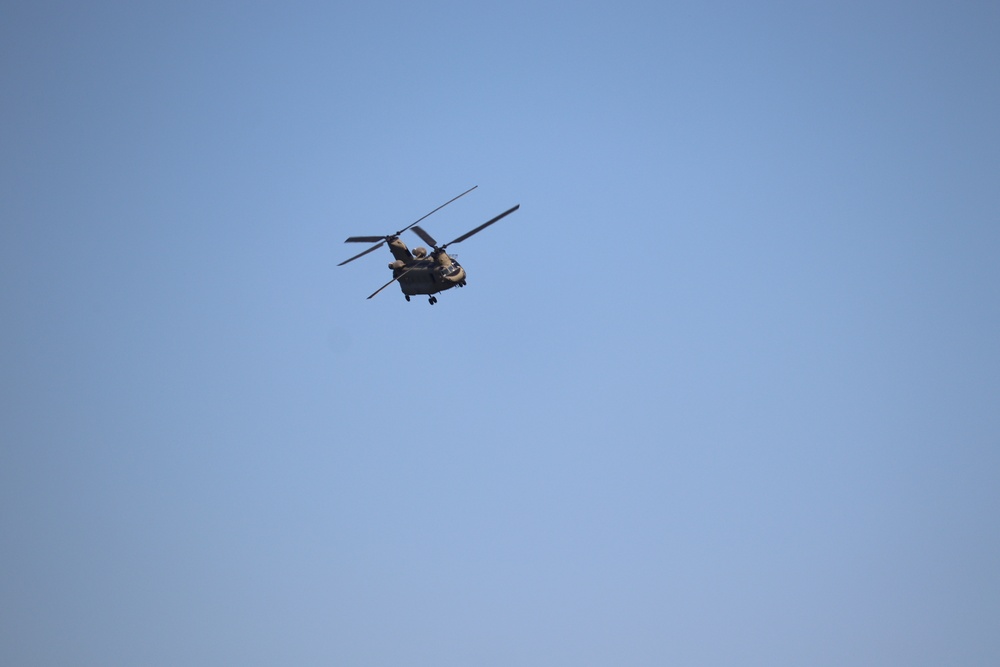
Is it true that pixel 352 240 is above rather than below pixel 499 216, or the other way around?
above

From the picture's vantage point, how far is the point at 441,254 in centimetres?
6788

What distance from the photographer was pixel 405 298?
70.3 meters

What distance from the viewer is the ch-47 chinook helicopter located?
67.8m

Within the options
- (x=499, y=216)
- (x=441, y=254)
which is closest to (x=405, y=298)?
(x=441, y=254)

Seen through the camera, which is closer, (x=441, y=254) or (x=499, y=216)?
(x=499, y=216)

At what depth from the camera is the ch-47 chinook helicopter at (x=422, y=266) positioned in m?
67.8

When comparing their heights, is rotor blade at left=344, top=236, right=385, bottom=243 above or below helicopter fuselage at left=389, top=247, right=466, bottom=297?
above

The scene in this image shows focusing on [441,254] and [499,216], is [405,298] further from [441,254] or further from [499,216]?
[499,216]

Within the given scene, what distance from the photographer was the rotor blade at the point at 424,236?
225 feet

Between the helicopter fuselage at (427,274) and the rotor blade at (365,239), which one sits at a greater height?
the rotor blade at (365,239)

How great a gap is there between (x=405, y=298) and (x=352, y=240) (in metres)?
5.45

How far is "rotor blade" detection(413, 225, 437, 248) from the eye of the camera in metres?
68.4

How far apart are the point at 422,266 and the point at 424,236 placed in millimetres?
1958

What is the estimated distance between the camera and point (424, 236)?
68.8m
